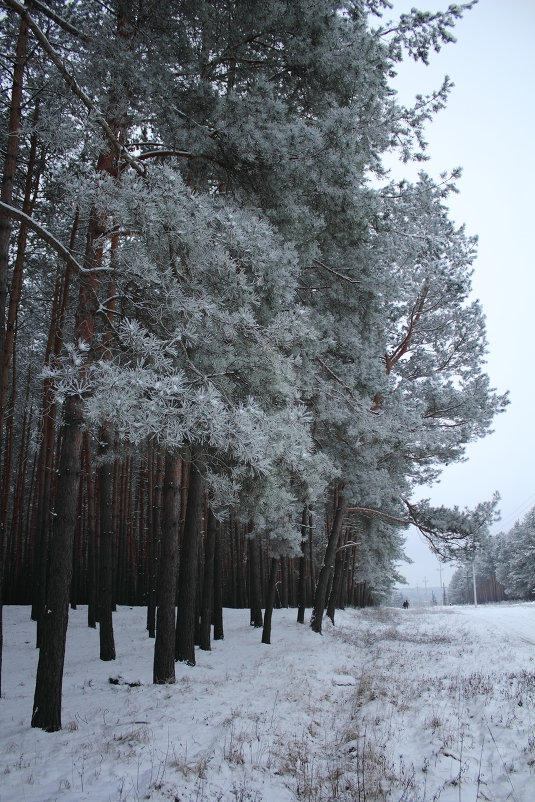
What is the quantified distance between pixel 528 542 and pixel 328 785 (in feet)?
179

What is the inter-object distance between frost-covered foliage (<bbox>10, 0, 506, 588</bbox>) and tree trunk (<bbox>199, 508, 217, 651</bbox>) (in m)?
3.85

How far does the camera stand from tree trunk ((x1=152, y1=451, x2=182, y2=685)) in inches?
313

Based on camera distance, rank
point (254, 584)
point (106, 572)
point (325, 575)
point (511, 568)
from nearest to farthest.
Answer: point (106, 572)
point (325, 575)
point (254, 584)
point (511, 568)

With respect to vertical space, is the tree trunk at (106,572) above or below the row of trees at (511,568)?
above

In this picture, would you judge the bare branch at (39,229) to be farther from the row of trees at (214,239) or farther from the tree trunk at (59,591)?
the tree trunk at (59,591)

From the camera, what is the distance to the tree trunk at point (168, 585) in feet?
26.1

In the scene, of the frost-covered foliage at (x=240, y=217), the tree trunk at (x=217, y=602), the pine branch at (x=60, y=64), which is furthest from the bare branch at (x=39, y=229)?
the tree trunk at (x=217, y=602)

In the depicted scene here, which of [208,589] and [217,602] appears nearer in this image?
[208,589]

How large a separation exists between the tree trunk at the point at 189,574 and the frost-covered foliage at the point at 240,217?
165cm

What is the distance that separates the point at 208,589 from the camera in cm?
1227

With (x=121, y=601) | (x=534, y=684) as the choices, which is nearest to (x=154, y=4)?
(x=534, y=684)

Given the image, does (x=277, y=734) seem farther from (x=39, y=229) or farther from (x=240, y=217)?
(x=240, y=217)

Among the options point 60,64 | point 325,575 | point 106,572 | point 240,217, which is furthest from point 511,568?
point 60,64

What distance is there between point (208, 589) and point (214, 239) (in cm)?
891
